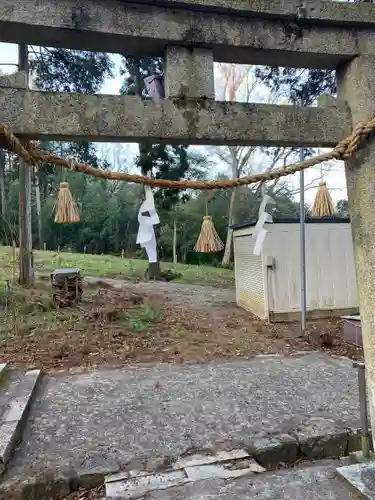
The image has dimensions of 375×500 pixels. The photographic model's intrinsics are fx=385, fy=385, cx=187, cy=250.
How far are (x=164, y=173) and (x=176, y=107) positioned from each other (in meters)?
8.38

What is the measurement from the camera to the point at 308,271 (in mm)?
7180

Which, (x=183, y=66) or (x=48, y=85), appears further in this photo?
(x=48, y=85)

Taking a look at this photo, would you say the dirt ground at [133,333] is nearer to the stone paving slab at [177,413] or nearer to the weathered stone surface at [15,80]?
the stone paving slab at [177,413]

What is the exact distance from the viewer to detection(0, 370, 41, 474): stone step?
272 centimetres

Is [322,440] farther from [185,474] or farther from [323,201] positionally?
[323,201]

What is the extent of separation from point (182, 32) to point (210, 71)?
20 centimetres

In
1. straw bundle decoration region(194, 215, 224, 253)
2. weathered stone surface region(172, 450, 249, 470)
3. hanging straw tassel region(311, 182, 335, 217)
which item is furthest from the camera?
straw bundle decoration region(194, 215, 224, 253)

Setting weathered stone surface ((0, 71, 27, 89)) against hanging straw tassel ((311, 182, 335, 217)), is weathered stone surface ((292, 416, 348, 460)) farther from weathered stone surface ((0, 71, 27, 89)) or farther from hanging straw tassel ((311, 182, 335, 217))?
weathered stone surface ((0, 71, 27, 89))

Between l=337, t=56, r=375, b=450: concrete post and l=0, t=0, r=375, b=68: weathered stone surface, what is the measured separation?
0.11m

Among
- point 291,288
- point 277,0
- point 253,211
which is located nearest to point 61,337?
point 291,288

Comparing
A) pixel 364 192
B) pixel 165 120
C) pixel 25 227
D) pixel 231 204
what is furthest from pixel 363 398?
pixel 231 204

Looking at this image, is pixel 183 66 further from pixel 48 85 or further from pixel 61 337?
pixel 48 85

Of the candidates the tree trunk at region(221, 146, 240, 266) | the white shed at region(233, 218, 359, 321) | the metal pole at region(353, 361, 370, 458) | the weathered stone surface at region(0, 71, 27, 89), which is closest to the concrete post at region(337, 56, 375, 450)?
the metal pole at region(353, 361, 370, 458)

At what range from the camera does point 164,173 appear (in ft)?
32.4
